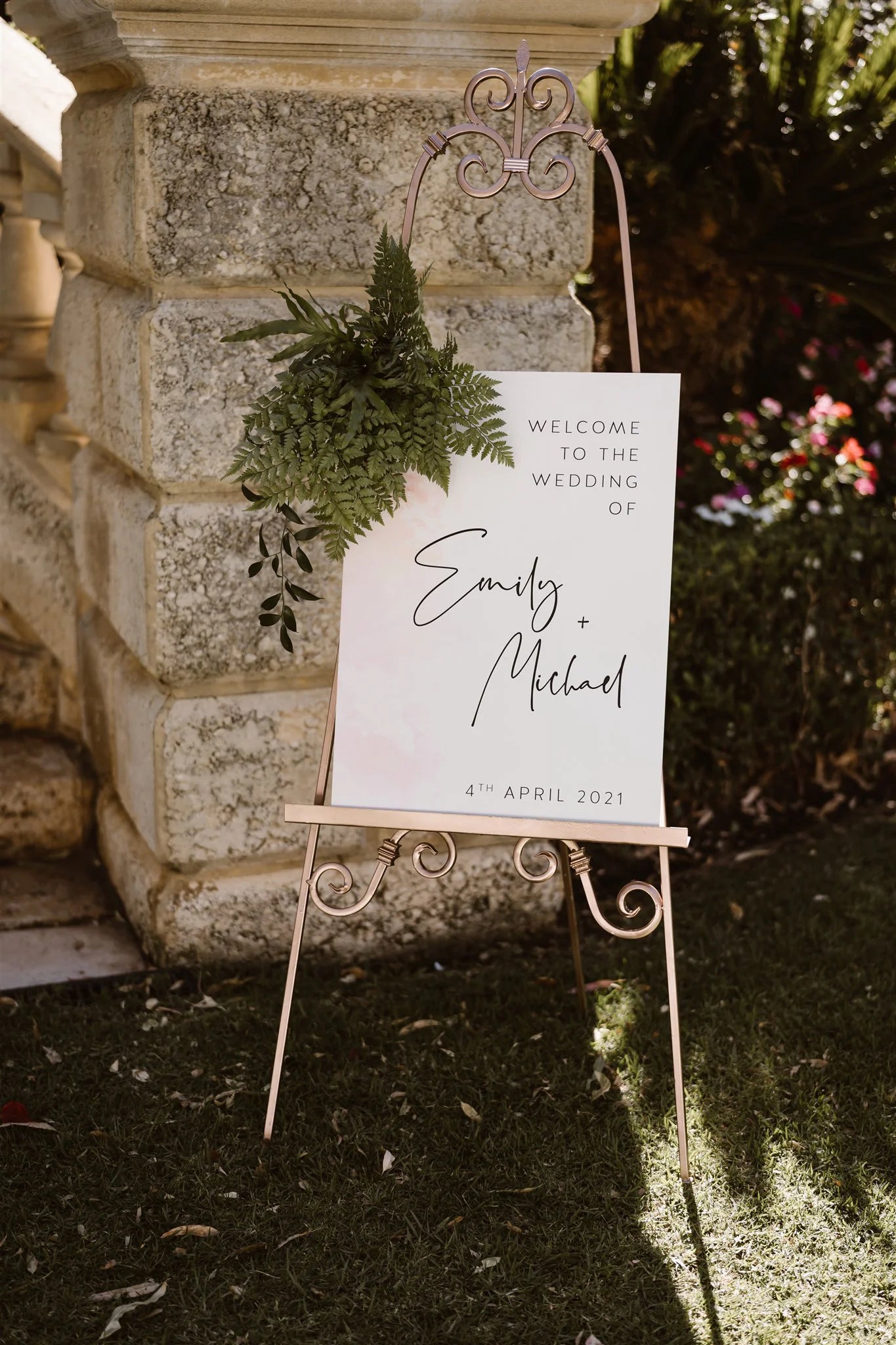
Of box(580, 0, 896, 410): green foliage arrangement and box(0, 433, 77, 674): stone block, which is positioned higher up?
box(580, 0, 896, 410): green foliage arrangement

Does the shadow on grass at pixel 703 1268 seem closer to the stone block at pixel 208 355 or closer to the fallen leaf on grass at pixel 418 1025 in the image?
the fallen leaf on grass at pixel 418 1025

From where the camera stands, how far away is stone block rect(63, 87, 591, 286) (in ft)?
7.75

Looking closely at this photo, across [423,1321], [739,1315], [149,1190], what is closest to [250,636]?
[149,1190]

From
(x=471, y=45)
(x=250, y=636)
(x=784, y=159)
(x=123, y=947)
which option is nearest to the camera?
(x=471, y=45)

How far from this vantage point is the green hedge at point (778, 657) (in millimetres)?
3312

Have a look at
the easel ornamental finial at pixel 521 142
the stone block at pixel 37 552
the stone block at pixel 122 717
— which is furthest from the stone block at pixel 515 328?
the stone block at pixel 37 552

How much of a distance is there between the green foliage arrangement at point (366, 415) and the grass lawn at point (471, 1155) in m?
0.96

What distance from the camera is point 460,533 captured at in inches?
83.4

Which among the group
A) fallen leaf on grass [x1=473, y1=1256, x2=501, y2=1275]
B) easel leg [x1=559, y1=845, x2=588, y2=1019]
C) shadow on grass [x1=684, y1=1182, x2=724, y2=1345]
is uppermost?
easel leg [x1=559, y1=845, x2=588, y2=1019]

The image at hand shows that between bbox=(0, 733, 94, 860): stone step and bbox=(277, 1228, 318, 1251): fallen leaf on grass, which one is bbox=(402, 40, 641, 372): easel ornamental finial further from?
bbox=(0, 733, 94, 860): stone step

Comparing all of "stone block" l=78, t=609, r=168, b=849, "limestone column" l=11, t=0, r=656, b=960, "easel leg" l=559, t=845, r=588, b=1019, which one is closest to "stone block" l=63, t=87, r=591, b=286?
"limestone column" l=11, t=0, r=656, b=960

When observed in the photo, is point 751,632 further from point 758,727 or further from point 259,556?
point 259,556

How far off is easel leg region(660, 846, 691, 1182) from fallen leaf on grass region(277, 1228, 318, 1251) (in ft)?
1.93

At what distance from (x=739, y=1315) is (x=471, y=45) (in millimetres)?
2144
